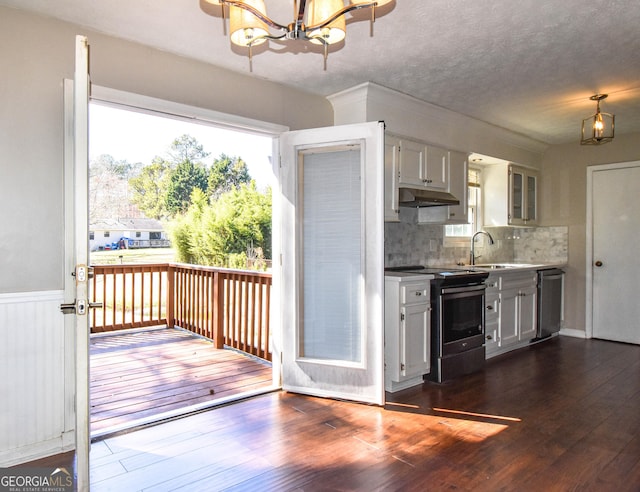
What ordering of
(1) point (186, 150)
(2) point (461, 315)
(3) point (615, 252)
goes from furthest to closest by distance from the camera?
(1) point (186, 150) < (3) point (615, 252) < (2) point (461, 315)

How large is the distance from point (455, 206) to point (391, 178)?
1044mm

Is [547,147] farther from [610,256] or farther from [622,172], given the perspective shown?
[610,256]

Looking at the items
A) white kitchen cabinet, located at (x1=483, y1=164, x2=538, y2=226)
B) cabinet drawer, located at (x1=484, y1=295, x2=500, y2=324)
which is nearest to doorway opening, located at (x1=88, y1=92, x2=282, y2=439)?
cabinet drawer, located at (x1=484, y1=295, x2=500, y2=324)

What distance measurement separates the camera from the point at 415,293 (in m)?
3.41

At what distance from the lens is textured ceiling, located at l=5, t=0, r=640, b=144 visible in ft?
7.60

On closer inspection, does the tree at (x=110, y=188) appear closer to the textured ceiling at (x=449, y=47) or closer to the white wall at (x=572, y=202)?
the textured ceiling at (x=449, y=47)

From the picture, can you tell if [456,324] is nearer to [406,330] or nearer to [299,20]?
[406,330]

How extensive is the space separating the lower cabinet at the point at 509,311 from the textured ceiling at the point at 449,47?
1.76 m

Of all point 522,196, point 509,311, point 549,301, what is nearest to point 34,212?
point 509,311

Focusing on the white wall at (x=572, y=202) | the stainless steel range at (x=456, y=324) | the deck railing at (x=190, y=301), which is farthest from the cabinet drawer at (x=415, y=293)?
the white wall at (x=572, y=202)

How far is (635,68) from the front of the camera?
312cm

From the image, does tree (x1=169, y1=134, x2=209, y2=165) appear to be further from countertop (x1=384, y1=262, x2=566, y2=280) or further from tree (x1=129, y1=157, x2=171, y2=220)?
countertop (x1=384, y1=262, x2=566, y2=280)

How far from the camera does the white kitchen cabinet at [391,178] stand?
361 cm

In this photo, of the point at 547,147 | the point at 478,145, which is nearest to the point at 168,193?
the point at 478,145
